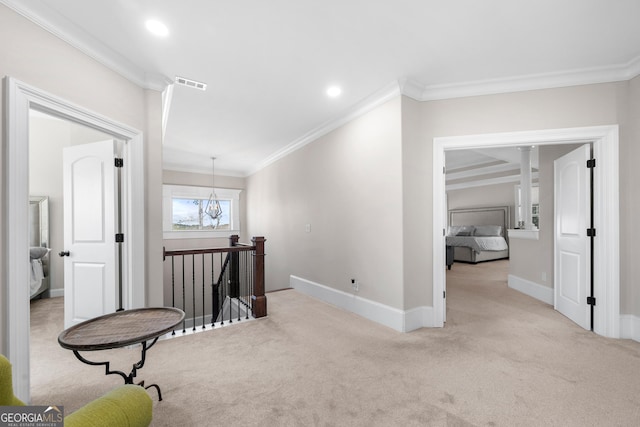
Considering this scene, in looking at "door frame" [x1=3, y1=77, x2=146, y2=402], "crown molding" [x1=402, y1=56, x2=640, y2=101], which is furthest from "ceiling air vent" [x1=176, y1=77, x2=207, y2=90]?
"crown molding" [x1=402, y1=56, x2=640, y2=101]

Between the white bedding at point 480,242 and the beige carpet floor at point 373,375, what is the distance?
14.1 ft

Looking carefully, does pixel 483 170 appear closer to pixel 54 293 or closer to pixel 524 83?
pixel 524 83

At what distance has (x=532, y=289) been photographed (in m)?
4.28

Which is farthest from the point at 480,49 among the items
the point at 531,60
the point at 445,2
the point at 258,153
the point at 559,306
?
the point at 258,153

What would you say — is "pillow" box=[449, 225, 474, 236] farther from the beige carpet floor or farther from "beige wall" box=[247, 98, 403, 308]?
"beige wall" box=[247, 98, 403, 308]

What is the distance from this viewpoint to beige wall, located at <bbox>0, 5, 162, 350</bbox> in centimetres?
180

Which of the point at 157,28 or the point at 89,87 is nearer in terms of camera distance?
the point at 157,28

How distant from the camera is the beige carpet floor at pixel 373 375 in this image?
1717mm

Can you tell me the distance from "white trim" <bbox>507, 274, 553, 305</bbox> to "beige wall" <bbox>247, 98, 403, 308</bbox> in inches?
98.0

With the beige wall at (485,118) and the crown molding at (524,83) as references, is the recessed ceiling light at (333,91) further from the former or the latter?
the beige wall at (485,118)

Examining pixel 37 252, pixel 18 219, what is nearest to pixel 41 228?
pixel 37 252

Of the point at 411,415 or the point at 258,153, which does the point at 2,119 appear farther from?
the point at 258,153

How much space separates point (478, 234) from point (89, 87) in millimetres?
9255

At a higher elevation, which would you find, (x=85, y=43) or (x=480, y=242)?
(x=85, y=43)
